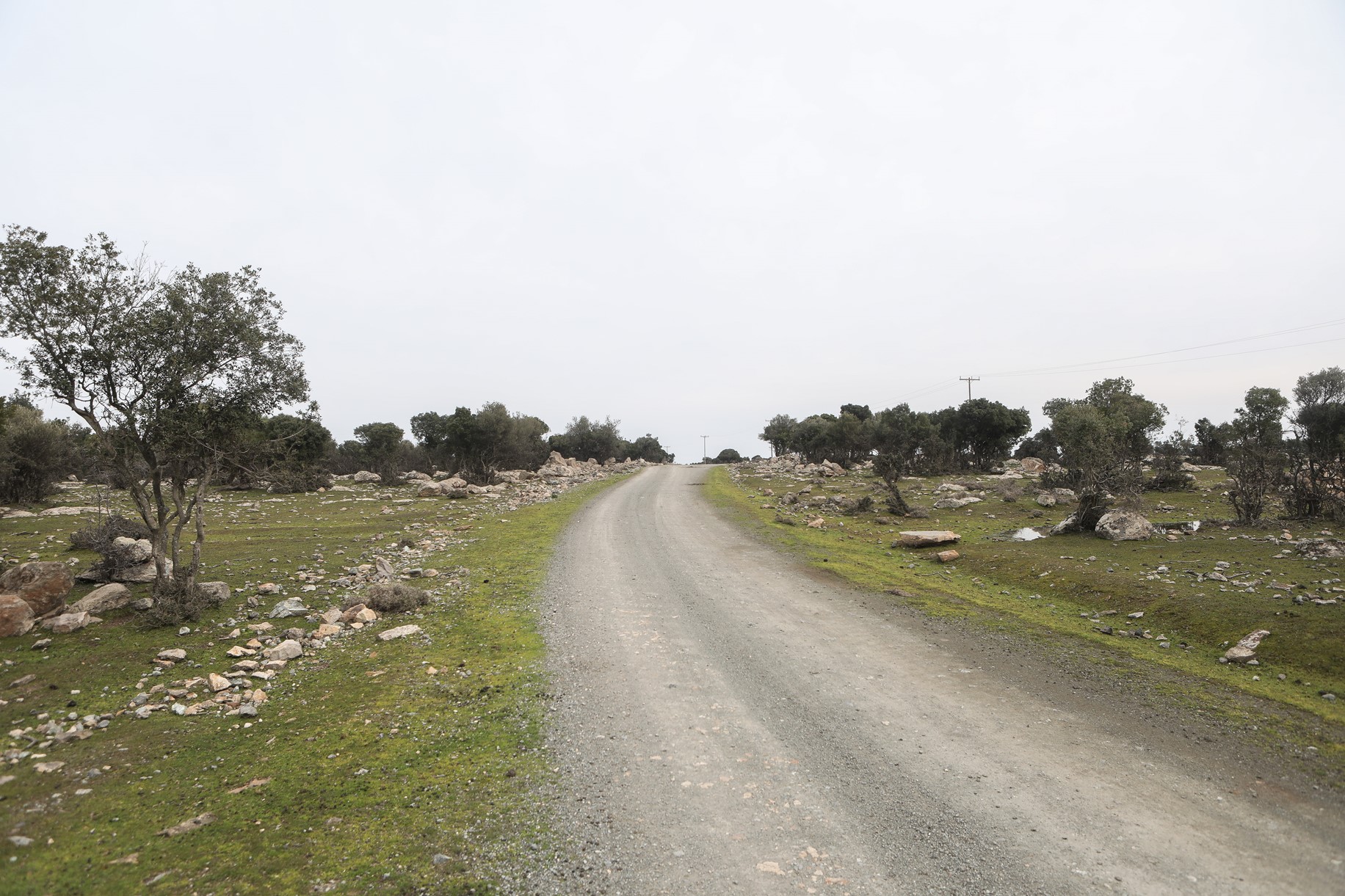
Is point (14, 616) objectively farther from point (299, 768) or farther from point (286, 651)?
point (299, 768)

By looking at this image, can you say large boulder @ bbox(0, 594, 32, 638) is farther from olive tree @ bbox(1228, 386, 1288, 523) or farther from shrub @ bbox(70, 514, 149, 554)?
olive tree @ bbox(1228, 386, 1288, 523)

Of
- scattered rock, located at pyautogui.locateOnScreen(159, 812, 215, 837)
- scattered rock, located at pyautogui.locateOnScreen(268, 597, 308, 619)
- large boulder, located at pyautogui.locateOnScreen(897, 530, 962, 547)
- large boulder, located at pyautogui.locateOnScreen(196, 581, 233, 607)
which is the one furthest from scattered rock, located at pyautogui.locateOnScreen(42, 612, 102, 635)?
large boulder, located at pyautogui.locateOnScreen(897, 530, 962, 547)

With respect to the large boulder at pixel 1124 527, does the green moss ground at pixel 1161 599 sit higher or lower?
lower

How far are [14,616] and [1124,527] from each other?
27899 millimetres

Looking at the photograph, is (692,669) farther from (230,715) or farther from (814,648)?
(230,715)

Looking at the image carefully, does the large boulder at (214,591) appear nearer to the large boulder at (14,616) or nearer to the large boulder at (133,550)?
the large boulder at (133,550)

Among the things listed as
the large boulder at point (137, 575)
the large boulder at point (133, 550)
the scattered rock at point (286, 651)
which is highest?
the large boulder at point (133, 550)

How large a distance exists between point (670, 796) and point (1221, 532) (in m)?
20.8

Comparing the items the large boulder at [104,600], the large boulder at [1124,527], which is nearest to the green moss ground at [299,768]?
the large boulder at [104,600]

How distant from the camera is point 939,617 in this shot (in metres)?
12.8

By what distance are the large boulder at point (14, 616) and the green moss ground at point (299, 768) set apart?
0.87 ft

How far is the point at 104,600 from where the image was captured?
1308cm

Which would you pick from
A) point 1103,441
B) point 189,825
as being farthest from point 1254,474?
point 189,825

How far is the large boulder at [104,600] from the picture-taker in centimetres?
1272
